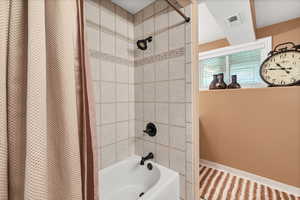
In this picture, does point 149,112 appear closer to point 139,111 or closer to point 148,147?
point 139,111

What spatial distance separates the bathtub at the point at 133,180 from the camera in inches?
44.4

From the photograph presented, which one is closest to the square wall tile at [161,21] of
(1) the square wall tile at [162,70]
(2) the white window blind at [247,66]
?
(1) the square wall tile at [162,70]

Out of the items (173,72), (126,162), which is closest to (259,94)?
(173,72)

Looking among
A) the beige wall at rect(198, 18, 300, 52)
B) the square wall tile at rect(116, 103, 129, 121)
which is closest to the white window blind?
the beige wall at rect(198, 18, 300, 52)

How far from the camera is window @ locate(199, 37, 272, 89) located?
2.34m

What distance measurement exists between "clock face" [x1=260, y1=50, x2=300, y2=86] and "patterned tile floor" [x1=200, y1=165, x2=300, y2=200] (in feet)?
4.23

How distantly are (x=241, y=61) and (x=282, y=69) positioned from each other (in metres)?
1.04

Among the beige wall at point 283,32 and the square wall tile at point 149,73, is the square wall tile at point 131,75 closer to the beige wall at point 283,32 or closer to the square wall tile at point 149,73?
the square wall tile at point 149,73

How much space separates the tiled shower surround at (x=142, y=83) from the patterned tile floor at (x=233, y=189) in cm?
62

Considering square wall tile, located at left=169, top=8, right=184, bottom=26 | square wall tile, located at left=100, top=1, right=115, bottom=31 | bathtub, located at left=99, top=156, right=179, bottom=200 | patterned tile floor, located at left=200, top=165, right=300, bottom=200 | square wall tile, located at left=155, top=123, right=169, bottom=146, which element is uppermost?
square wall tile, located at left=100, top=1, right=115, bottom=31

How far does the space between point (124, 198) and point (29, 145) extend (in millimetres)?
1301

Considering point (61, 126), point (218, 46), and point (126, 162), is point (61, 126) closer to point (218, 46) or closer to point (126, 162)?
point (126, 162)

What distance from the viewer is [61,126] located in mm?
411

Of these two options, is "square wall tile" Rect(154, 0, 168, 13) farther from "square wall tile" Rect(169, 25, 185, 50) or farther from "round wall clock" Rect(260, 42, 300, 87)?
"round wall clock" Rect(260, 42, 300, 87)
